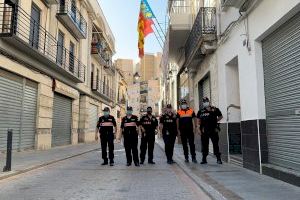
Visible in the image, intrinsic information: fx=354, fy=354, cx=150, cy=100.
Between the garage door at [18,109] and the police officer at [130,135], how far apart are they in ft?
17.7

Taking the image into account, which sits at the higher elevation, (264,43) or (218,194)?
(264,43)

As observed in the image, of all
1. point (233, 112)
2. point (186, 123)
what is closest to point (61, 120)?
point (186, 123)

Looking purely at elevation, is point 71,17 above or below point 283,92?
above

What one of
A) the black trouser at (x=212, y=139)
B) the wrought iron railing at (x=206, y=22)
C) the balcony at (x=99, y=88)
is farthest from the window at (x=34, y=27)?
the balcony at (x=99, y=88)

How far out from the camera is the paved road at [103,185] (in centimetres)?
590

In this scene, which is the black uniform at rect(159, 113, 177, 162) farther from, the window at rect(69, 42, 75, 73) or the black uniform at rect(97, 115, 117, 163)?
the window at rect(69, 42, 75, 73)

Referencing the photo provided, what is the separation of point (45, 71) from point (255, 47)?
11.7 meters

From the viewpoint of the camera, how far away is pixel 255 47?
8266 mm

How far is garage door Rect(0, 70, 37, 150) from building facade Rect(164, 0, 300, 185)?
7.62 meters

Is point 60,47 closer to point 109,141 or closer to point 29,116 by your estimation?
point 29,116

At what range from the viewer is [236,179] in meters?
7.22

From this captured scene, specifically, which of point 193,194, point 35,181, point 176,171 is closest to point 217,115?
point 176,171

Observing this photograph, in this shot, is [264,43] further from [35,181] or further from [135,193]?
[35,181]

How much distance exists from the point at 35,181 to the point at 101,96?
2592 cm
